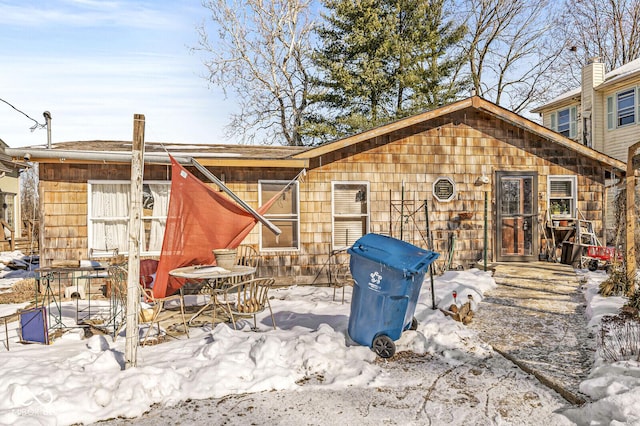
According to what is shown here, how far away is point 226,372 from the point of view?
432 cm

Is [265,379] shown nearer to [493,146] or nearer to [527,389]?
[527,389]

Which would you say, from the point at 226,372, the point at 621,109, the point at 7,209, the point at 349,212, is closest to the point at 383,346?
the point at 226,372

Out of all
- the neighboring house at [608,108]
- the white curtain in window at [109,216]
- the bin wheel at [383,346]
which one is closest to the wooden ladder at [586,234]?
the bin wheel at [383,346]

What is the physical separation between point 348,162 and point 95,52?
6.25m

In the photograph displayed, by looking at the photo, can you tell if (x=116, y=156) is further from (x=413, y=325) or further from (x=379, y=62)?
(x=379, y=62)

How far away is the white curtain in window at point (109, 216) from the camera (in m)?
8.68

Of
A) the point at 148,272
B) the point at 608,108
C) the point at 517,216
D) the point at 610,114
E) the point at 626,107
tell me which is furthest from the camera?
the point at 608,108

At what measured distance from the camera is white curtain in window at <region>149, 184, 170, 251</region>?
8.88m

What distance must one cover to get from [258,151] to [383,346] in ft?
21.4

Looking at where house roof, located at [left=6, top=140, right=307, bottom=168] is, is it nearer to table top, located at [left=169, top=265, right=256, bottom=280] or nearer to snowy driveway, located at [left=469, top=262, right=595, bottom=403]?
table top, located at [left=169, top=265, right=256, bottom=280]

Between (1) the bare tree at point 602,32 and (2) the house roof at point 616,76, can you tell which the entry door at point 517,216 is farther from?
(1) the bare tree at point 602,32

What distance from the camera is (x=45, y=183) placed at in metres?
8.38

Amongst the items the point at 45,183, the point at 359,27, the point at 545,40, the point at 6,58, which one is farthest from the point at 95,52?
the point at 545,40

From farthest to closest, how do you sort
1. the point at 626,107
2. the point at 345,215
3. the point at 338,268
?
the point at 626,107
the point at 345,215
the point at 338,268
